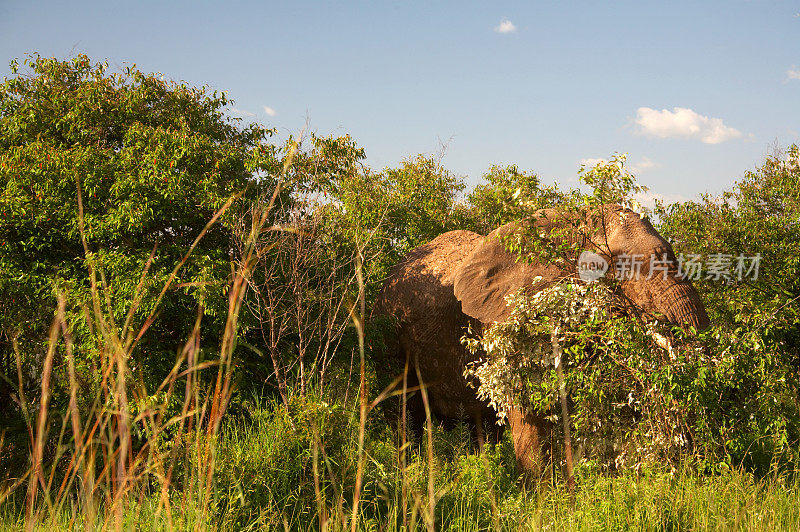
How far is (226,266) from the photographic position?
9.38 metres

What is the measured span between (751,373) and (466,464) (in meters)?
3.65

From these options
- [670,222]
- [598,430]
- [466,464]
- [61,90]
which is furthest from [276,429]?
[670,222]

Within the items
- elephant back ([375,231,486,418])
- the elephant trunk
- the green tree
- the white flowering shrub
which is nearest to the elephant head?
the elephant trunk

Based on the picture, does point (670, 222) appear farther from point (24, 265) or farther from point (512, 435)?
point (24, 265)

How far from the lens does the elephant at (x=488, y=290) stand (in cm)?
789

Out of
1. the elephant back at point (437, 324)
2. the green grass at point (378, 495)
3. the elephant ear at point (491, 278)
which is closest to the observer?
the green grass at point (378, 495)

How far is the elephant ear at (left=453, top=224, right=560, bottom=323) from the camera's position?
905cm

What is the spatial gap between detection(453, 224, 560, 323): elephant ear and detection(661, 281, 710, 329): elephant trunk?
1543 millimetres
